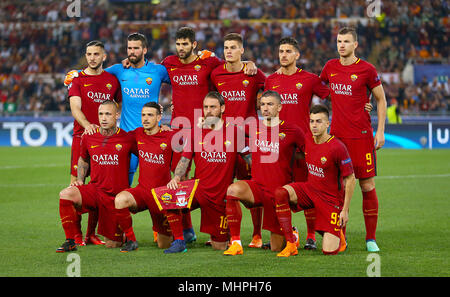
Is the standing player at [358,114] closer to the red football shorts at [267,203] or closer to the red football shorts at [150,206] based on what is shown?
the red football shorts at [267,203]

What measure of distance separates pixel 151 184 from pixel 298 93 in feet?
5.98

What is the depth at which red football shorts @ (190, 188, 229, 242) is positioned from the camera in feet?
24.0

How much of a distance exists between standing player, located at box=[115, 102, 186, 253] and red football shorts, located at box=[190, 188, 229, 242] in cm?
31

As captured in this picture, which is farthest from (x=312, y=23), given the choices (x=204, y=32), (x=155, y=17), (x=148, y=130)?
(x=148, y=130)

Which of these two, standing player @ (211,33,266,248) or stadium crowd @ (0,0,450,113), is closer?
standing player @ (211,33,266,248)

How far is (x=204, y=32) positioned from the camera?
93.6ft

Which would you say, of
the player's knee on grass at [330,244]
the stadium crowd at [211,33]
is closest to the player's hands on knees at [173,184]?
the player's knee on grass at [330,244]

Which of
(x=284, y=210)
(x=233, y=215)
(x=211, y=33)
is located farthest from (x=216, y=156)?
(x=211, y=33)

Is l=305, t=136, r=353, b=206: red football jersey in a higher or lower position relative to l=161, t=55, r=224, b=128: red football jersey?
lower

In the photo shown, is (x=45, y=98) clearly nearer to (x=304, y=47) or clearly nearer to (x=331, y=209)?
(x=304, y=47)

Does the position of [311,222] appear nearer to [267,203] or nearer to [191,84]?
[267,203]

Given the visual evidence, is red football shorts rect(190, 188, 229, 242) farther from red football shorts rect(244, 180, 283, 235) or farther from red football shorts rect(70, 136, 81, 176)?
red football shorts rect(70, 136, 81, 176)

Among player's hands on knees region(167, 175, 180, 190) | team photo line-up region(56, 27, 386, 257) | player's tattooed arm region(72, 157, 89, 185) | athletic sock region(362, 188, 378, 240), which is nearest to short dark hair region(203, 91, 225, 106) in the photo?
team photo line-up region(56, 27, 386, 257)

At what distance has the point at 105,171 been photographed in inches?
297
